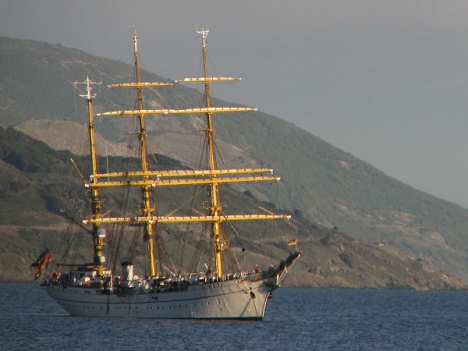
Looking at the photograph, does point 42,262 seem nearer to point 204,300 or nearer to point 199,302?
point 199,302

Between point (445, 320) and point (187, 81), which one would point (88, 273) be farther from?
point (445, 320)

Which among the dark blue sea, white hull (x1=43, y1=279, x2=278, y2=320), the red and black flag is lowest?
the dark blue sea

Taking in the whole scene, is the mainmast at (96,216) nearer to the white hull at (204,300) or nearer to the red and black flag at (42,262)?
the red and black flag at (42,262)

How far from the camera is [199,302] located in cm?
12738

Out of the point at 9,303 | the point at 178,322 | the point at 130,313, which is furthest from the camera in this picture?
the point at 9,303

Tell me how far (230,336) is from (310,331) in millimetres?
20124

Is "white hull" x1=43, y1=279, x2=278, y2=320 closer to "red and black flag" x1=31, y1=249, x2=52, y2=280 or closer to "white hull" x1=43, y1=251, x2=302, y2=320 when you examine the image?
"white hull" x1=43, y1=251, x2=302, y2=320

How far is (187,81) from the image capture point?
452ft

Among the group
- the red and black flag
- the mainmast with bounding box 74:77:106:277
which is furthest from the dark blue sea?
the mainmast with bounding box 74:77:106:277

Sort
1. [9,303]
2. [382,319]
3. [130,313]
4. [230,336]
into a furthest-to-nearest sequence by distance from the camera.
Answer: [9,303] → [382,319] → [130,313] → [230,336]

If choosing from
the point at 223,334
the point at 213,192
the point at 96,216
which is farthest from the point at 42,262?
the point at 223,334

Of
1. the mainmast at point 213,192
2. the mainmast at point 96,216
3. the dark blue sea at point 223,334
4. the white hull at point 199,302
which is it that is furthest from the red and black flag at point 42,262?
the mainmast at point 213,192

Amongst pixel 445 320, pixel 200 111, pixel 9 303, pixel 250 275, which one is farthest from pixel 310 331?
pixel 9 303

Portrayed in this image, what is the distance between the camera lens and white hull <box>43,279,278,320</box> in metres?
127
